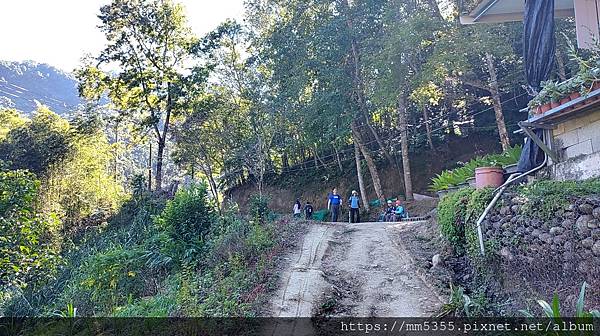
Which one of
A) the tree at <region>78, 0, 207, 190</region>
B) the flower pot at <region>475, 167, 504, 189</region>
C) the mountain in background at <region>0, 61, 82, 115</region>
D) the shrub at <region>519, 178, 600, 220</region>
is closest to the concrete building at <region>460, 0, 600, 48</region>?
the flower pot at <region>475, 167, 504, 189</region>

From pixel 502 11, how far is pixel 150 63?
1703 centimetres

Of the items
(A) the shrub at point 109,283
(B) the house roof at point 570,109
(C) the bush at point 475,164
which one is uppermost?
(B) the house roof at point 570,109

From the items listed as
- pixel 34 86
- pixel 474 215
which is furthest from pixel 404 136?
pixel 34 86

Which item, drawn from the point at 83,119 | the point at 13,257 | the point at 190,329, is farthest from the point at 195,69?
the point at 190,329

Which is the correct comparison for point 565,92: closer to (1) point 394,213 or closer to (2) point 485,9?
(2) point 485,9

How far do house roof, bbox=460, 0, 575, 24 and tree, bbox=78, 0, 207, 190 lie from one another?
49.2 ft

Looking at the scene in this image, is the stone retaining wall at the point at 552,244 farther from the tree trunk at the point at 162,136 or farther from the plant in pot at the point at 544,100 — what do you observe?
the tree trunk at the point at 162,136

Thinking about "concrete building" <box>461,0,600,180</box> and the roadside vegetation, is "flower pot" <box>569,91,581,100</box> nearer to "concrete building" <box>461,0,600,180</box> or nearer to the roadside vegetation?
"concrete building" <box>461,0,600,180</box>

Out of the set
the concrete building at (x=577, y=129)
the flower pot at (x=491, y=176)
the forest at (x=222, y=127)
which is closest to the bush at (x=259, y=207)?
the forest at (x=222, y=127)

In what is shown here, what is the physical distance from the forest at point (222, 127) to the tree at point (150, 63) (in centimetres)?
6

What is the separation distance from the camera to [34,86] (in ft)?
197

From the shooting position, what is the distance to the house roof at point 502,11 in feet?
25.9

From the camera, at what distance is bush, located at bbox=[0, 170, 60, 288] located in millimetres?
9094

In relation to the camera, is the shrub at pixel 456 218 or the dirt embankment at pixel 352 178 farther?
the dirt embankment at pixel 352 178
